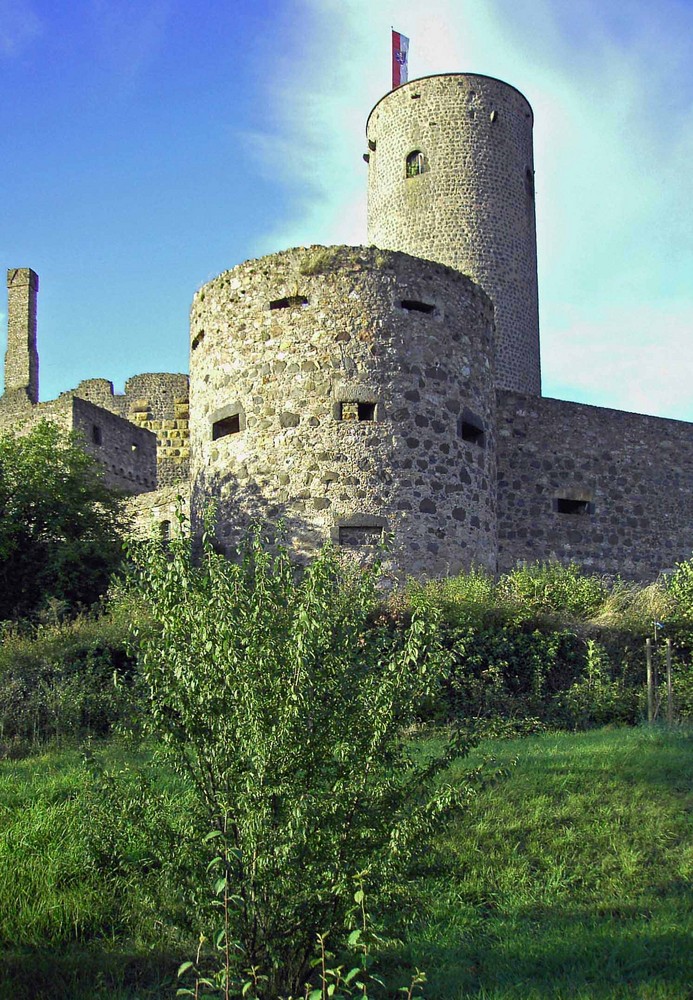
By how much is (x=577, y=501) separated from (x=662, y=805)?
9625 millimetres

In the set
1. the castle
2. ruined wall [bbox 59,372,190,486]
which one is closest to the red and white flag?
ruined wall [bbox 59,372,190,486]

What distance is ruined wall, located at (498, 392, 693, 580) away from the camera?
16.1 m

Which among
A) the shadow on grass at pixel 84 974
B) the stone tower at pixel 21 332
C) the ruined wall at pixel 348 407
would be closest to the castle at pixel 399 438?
the ruined wall at pixel 348 407

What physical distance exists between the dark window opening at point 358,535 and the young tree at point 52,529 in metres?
3.31

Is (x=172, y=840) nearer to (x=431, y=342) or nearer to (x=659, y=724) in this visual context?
(x=659, y=724)

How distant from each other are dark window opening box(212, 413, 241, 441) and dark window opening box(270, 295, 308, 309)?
4.90 feet

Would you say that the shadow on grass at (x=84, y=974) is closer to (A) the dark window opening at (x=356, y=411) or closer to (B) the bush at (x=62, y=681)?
(B) the bush at (x=62, y=681)

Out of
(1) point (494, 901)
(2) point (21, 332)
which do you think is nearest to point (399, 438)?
(1) point (494, 901)

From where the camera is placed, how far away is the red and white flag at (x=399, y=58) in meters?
31.3

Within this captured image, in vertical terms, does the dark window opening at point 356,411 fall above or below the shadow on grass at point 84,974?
above

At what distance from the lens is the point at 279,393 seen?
12.7 m

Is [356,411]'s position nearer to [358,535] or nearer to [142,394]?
[358,535]

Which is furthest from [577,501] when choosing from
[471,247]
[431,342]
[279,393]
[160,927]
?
[160,927]

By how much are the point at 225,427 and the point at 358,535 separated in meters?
2.46
